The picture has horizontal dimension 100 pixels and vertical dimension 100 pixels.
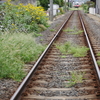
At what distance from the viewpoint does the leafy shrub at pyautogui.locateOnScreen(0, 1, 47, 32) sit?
11667 mm

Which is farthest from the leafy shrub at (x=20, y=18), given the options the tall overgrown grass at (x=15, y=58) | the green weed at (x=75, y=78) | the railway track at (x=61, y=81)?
the green weed at (x=75, y=78)

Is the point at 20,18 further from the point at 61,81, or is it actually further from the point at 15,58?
the point at 61,81

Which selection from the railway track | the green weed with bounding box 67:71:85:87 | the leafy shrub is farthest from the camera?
the leafy shrub

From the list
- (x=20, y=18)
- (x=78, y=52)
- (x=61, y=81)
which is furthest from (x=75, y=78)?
(x=20, y=18)

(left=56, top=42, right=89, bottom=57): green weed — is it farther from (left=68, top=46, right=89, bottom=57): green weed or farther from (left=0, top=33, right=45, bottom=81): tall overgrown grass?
(left=0, top=33, right=45, bottom=81): tall overgrown grass

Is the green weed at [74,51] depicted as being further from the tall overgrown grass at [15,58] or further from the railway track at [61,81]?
the tall overgrown grass at [15,58]

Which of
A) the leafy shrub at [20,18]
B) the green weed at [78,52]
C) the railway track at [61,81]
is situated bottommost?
the railway track at [61,81]

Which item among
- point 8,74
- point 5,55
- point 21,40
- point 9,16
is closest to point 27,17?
point 9,16

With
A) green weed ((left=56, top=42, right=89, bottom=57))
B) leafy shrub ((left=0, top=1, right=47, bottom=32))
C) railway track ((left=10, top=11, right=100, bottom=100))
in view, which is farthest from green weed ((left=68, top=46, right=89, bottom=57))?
leafy shrub ((left=0, top=1, right=47, bottom=32))

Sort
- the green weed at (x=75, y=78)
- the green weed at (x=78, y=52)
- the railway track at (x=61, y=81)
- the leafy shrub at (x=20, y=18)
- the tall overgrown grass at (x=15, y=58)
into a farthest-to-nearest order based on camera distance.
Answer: the leafy shrub at (x=20, y=18) → the green weed at (x=78, y=52) → the tall overgrown grass at (x=15, y=58) → the green weed at (x=75, y=78) → the railway track at (x=61, y=81)

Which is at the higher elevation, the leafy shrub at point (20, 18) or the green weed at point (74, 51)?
the leafy shrub at point (20, 18)

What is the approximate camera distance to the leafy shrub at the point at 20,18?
11667mm

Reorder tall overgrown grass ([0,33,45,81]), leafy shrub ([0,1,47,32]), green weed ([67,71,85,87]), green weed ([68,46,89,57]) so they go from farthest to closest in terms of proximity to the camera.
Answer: leafy shrub ([0,1,47,32])
green weed ([68,46,89,57])
tall overgrown grass ([0,33,45,81])
green weed ([67,71,85,87])

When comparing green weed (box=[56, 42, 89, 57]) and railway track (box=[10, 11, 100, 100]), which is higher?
green weed (box=[56, 42, 89, 57])
